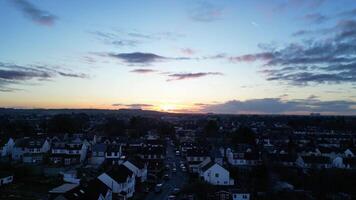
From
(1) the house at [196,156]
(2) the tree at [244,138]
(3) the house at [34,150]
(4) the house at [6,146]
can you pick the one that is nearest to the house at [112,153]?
(3) the house at [34,150]

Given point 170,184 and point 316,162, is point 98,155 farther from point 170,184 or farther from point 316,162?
point 316,162

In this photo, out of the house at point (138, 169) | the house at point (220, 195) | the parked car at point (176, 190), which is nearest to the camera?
the house at point (220, 195)

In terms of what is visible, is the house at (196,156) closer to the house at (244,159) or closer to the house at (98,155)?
the house at (244,159)

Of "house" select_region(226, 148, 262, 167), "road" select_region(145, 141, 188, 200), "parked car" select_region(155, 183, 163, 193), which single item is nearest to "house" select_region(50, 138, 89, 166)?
"road" select_region(145, 141, 188, 200)

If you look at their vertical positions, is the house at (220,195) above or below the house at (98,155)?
below

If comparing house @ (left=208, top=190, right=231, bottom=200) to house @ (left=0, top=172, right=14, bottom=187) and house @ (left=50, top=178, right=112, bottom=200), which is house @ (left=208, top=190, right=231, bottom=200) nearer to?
house @ (left=50, top=178, right=112, bottom=200)

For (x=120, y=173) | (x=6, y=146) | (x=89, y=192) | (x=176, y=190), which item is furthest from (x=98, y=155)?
(x=89, y=192)
